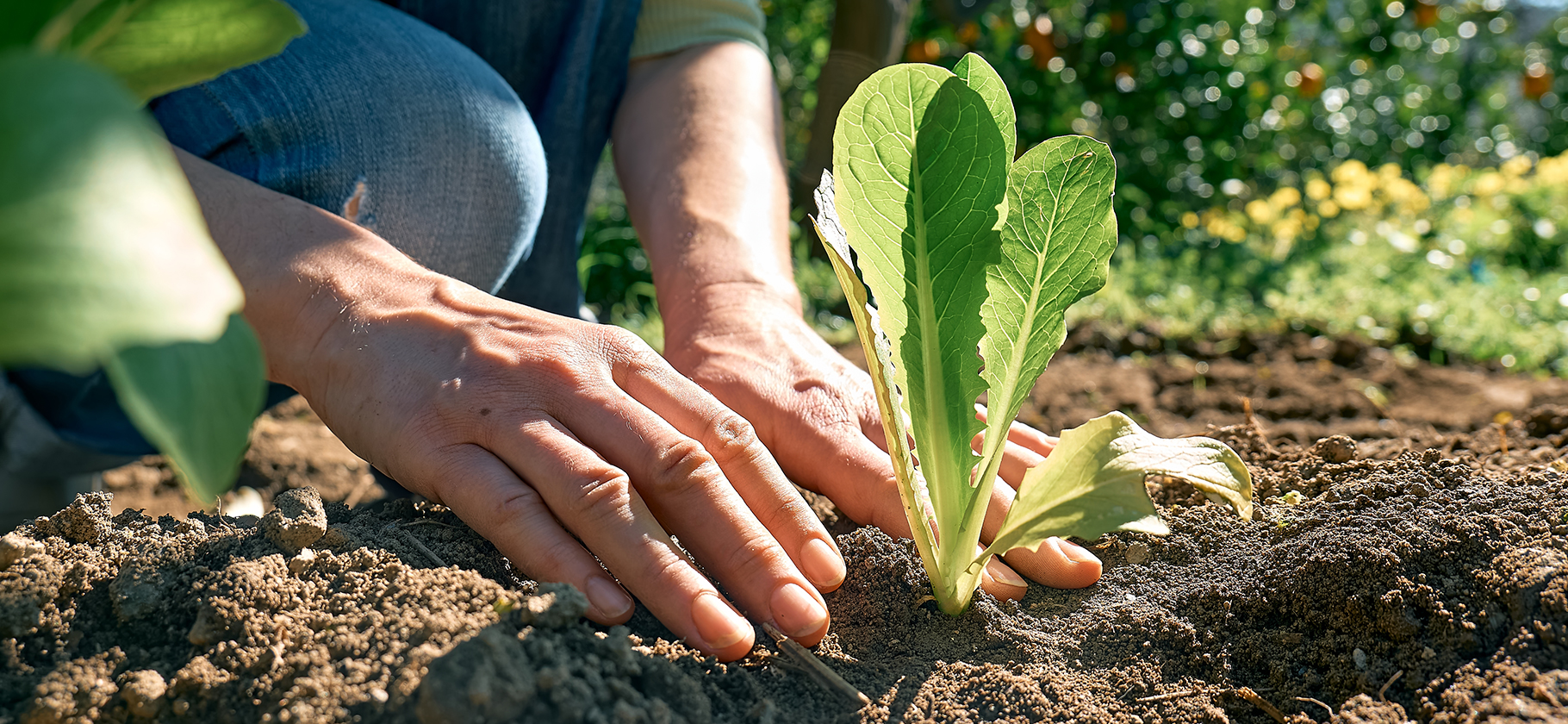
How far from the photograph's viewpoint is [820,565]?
1.06 meters

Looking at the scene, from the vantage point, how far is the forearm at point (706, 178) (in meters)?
1.60

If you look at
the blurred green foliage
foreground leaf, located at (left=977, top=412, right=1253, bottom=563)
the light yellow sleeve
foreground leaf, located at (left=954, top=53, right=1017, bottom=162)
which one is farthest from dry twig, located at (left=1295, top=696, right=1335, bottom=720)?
the blurred green foliage

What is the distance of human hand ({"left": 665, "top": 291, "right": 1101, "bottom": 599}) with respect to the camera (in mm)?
1172

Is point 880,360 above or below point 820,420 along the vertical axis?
above

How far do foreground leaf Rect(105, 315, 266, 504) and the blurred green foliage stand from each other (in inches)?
114

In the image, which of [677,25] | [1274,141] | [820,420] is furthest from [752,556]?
[1274,141]

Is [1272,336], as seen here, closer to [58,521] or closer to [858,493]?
[858,493]

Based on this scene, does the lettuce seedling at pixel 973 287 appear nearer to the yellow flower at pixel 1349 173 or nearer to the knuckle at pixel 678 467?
the knuckle at pixel 678 467

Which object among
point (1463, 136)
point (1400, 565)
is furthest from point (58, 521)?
point (1463, 136)

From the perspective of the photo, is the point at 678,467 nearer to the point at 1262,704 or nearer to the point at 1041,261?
the point at 1041,261

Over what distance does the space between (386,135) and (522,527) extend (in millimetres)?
888

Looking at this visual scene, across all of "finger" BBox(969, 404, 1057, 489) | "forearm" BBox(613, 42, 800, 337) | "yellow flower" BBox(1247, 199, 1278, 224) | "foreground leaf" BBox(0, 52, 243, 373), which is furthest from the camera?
"yellow flower" BBox(1247, 199, 1278, 224)

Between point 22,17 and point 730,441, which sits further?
point 730,441

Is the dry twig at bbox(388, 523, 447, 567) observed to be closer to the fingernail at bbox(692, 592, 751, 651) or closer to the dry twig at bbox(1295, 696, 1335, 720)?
the fingernail at bbox(692, 592, 751, 651)
